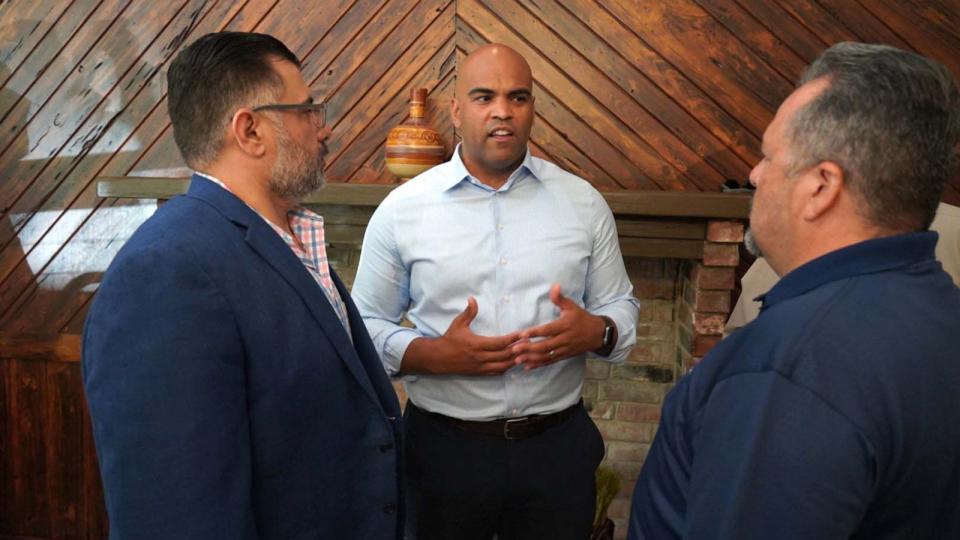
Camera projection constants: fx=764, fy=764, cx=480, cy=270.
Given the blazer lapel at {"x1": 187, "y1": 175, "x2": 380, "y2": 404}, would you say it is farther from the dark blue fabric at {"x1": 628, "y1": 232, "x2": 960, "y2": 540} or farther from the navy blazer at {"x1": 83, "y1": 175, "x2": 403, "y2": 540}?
the dark blue fabric at {"x1": 628, "y1": 232, "x2": 960, "y2": 540}

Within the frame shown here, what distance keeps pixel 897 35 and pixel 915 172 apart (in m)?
2.30

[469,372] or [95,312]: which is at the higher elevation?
[95,312]

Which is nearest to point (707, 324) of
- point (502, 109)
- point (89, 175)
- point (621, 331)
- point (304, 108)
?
point (621, 331)

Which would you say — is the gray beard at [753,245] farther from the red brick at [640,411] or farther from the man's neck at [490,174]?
the red brick at [640,411]

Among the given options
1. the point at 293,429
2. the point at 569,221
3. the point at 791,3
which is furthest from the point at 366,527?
the point at 791,3

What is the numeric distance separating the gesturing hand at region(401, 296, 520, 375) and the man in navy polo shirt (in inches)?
34.4

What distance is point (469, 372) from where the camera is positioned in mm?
1896

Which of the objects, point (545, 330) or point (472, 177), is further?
point (472, 177)

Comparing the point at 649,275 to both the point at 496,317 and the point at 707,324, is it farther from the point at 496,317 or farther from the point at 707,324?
the point at 496,317

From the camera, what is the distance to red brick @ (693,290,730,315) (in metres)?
2.79

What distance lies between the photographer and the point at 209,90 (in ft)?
4.47

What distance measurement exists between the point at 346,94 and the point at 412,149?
489 millimetres

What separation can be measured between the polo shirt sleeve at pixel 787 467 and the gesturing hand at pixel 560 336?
1009 millimetres

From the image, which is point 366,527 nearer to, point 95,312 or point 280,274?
point 280,274
